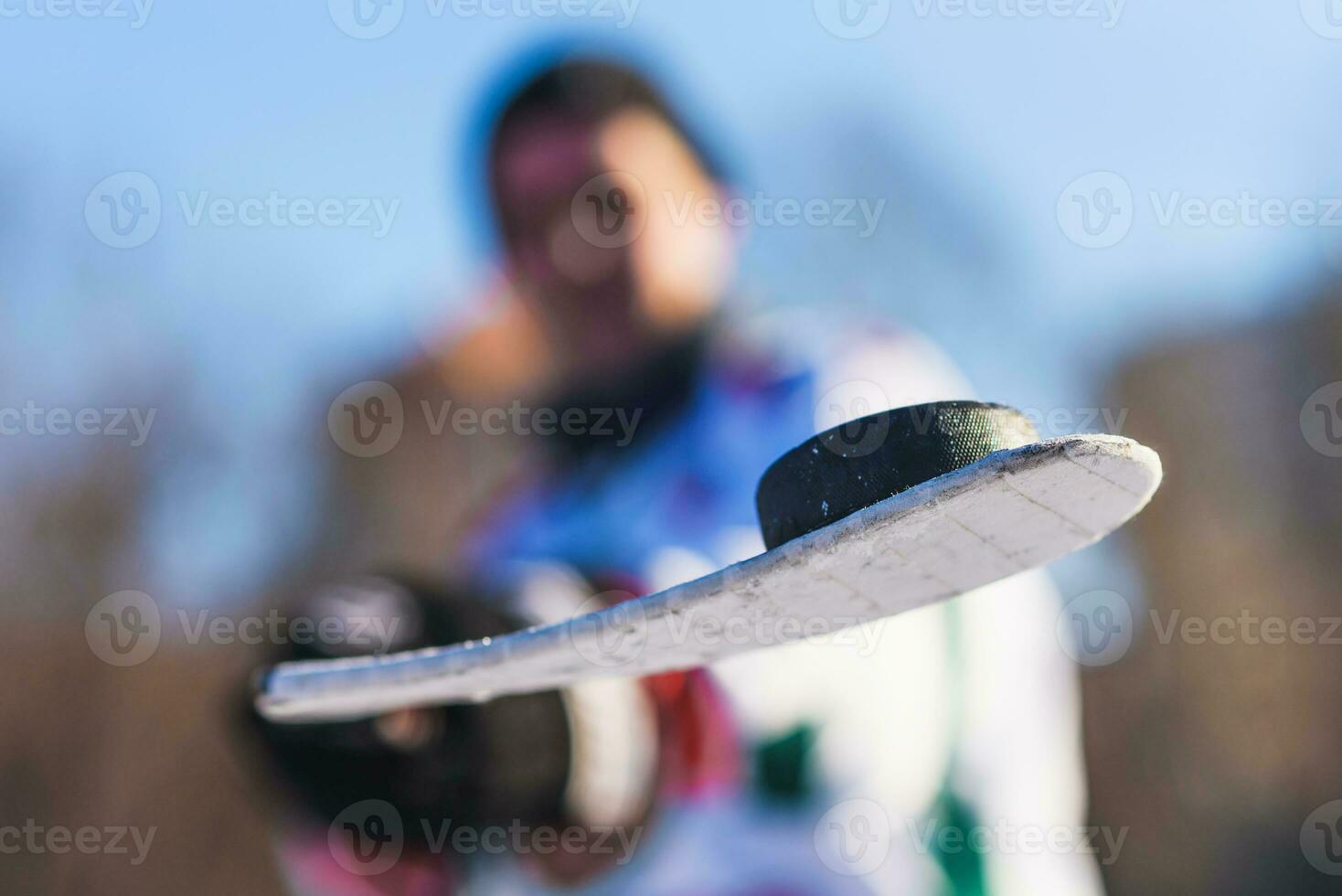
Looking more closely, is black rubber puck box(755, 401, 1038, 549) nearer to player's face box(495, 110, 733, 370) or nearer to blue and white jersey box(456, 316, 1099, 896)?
blue and white jersey box(456, 316, 1099, 896)

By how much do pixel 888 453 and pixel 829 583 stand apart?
0.27ft

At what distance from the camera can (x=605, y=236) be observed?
63.4 inches

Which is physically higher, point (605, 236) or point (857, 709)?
point (605, 236)

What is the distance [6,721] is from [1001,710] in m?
4.12

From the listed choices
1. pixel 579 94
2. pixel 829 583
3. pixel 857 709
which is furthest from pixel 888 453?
pixel 579 94

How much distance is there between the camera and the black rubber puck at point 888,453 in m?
0.60

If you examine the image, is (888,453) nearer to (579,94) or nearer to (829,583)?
(829,583)

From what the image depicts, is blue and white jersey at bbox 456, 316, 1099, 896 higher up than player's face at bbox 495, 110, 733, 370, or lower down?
lower down

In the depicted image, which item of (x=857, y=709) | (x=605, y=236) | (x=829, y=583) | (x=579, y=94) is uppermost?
(x=579, y=94)

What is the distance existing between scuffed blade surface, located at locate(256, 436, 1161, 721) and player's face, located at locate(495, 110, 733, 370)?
0.89 m

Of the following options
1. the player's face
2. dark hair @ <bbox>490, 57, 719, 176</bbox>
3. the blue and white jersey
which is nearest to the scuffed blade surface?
the blue and white jersey

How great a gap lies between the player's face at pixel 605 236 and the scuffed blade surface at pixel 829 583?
894 mm

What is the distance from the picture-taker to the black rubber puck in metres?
0.60

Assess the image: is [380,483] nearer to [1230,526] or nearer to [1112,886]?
[1112,886]
